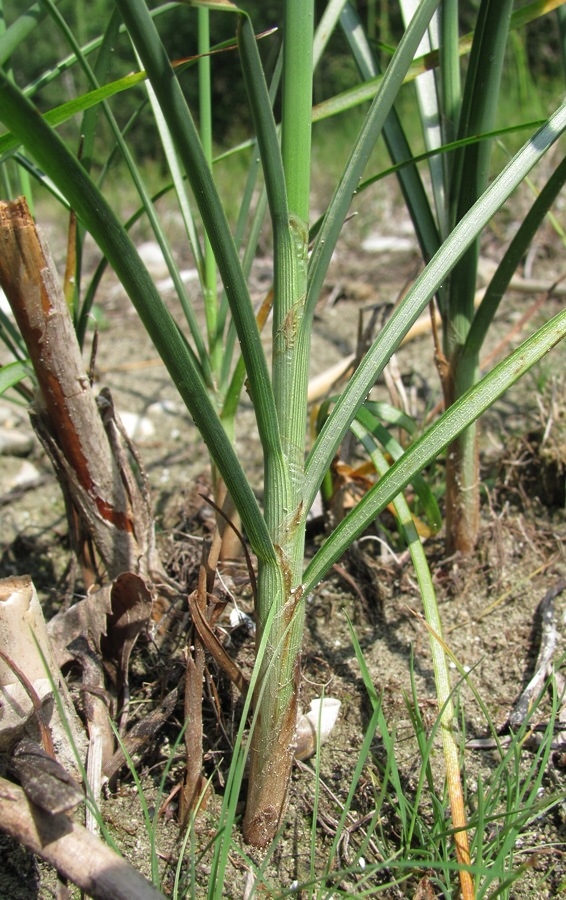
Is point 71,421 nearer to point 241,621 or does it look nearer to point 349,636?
point 241,621

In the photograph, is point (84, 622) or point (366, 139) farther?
point (84, 622)

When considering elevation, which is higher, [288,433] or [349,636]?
[288,433]

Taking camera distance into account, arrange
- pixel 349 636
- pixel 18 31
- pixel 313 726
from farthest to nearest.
A: pixel 349 636, pixel 313 726, pixel 18 31

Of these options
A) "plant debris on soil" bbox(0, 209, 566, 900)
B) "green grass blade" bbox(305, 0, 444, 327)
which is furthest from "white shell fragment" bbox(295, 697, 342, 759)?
"green grass blade" bbox(305, 0, 444, 327)

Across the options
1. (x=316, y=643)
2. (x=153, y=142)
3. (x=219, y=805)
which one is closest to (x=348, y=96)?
(x=316, y=643)

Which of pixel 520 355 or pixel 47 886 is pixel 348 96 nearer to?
pixel 520 355

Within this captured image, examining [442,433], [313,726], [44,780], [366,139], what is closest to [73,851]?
[44,780]
